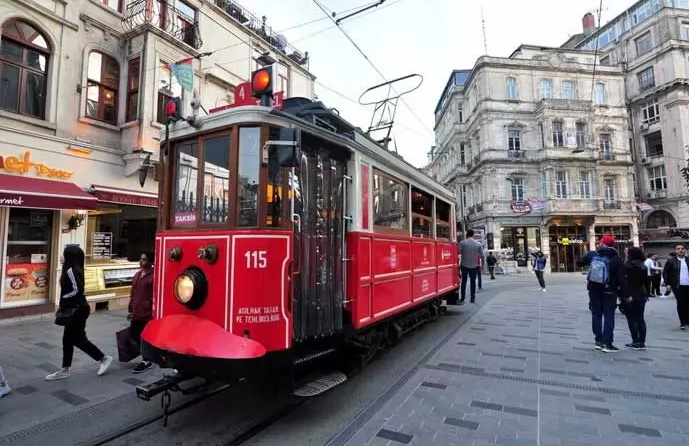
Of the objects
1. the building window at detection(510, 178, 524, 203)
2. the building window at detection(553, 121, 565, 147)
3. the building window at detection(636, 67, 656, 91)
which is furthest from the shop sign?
the building window at detection(636, 67, 656, 91)

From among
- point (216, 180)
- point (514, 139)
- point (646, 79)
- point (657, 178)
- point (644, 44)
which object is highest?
point (644, 44)

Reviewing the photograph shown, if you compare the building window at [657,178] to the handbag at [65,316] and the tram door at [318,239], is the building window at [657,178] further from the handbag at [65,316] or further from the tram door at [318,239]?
the handbag at [65,316]

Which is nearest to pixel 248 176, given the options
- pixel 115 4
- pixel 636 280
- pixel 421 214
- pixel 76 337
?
pixel 76 337

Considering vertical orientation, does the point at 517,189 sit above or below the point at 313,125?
above

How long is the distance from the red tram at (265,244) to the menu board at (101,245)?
8.07 metres

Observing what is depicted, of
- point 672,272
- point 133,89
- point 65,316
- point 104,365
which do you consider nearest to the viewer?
point 65,316

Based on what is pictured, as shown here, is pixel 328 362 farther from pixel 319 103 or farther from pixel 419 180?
pixel 419 180

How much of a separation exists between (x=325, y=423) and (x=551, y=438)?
2061mm

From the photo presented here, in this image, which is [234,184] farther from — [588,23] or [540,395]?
[588,23]

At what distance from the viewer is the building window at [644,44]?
3720cm

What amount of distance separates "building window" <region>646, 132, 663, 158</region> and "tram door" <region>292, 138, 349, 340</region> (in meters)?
45.2

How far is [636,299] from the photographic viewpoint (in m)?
6.39

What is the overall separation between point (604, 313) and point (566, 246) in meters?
28.5

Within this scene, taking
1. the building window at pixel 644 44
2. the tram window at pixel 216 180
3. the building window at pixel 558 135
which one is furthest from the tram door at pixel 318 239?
the building window at pixel 644 44
